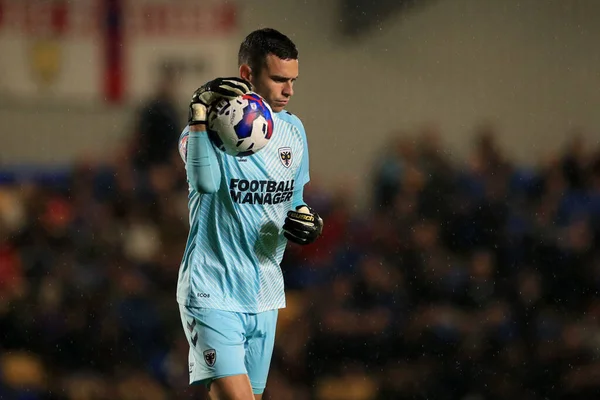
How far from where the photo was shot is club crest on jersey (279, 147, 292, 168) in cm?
375

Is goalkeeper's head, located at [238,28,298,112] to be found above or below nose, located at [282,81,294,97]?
above

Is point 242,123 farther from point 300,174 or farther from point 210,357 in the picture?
point 210,357

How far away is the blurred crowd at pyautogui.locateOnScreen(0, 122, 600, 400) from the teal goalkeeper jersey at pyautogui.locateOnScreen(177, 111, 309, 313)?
9.65ft

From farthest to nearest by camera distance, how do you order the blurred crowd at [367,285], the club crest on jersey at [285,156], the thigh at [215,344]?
1. the blurred crowd at [367,285]
2. the club crest on jersey at [285,156]
3. the thigh at [215,344]

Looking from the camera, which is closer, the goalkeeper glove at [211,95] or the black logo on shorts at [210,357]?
the goalkeeper glove at [211,95]

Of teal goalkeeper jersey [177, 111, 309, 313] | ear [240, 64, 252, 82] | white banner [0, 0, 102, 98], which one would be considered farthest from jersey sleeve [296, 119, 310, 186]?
white banner [0, 0, 102, 98]

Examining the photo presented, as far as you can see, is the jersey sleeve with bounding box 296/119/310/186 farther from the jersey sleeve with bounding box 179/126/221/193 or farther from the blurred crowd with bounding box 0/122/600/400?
the blurred crowd with bounding box 0/122/600/400

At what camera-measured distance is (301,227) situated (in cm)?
368

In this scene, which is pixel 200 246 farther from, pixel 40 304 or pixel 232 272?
pixel 40 304

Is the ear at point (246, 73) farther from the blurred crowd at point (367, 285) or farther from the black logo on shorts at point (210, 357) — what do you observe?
the blurred crowd at point (367, 285)

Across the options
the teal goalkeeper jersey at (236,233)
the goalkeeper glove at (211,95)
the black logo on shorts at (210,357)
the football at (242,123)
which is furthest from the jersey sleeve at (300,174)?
the black logo on shorts at (210,357)

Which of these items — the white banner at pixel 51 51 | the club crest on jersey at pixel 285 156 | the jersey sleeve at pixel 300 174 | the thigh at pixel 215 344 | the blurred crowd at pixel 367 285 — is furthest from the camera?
the white banner at pixel 51 51

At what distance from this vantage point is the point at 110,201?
7508 millimetres

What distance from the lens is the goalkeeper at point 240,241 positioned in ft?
11.9
